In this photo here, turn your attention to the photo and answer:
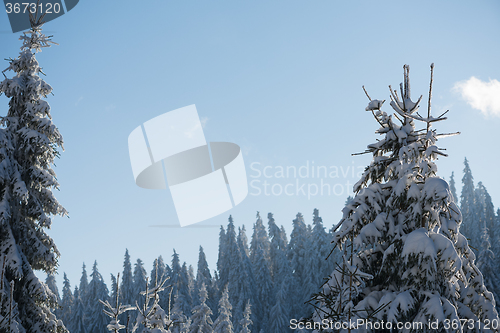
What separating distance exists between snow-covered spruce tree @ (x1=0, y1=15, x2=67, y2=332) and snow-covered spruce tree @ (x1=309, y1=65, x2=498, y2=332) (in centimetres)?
914

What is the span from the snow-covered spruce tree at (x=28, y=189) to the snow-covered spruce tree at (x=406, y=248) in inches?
360

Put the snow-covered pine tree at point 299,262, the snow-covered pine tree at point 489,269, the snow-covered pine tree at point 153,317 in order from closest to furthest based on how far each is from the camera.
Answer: the snow-covered pine tree at point 153,317, the snow-covered pine tree at point 489,269, the snow-covered pine tree at point 299,262

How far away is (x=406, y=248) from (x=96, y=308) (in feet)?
182

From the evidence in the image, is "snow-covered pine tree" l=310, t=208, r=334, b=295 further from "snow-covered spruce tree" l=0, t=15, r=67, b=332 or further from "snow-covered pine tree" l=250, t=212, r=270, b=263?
"snow-covered spruce tree" l=0, t=15, r=67, b=332

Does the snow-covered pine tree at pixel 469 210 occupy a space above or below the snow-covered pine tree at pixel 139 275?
above

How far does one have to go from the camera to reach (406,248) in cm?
620

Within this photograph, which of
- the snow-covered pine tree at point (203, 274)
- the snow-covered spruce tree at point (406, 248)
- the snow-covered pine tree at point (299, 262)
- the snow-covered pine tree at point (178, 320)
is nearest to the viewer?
the snow-covered spruce tree at point (406, 248)

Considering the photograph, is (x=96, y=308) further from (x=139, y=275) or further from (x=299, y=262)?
(x=299, y=262)

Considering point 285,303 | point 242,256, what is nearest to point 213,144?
point 285,303

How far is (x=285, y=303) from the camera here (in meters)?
45.0

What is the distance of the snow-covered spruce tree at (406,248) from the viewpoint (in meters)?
6.01

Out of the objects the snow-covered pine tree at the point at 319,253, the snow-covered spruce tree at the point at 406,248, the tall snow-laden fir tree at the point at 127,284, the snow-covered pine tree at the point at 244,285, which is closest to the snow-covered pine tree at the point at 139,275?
the tall snow-laden fir tree at the point at 127,284

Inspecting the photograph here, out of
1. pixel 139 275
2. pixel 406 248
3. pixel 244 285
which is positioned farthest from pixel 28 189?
pixel 139 275

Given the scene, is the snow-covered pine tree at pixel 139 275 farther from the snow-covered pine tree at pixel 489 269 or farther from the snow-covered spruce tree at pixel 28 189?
the snow-covered spruce tree at pixel 28 189
